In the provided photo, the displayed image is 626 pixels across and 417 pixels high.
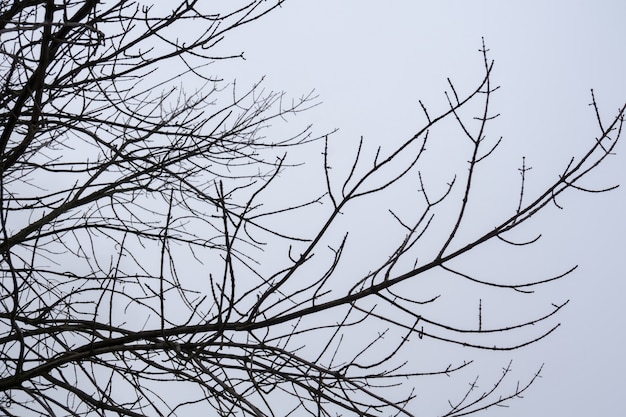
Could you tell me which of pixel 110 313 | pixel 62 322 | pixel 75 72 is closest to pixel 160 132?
pixel 75 72

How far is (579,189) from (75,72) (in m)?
2.40

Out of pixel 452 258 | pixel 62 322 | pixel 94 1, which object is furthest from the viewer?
pixel 62 322

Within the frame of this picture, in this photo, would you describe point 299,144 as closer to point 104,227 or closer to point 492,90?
point 104,227

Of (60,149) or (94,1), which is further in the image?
(60,149)

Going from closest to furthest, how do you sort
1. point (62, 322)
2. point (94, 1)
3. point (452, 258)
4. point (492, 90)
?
point (452, 258), point (492, 90), point (94, 1), point (62, 322)

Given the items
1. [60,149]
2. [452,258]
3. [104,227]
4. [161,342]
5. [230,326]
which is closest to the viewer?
[452,258]

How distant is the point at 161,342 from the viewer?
2072 millimetres

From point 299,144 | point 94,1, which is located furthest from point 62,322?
point 299,144

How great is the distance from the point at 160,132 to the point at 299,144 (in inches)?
36.3

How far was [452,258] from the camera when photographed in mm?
1700

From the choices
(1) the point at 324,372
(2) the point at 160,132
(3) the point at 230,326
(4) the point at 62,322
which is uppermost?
(2) the point at 160,132

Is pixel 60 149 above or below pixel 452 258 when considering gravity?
above

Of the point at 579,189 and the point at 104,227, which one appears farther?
the point at 104,227

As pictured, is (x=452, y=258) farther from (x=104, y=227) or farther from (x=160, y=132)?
(x=104, y=227)
